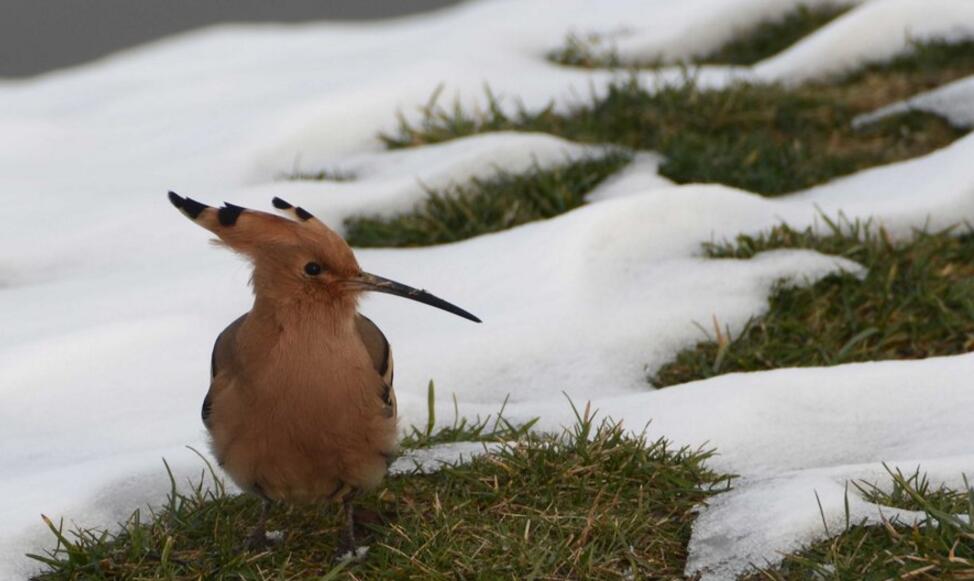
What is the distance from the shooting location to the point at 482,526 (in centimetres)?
362

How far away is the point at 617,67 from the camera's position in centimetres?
764

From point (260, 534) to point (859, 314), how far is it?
2.39 m

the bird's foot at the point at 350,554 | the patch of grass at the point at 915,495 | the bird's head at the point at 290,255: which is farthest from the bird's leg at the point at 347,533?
the patch of grass at the point at 915,495

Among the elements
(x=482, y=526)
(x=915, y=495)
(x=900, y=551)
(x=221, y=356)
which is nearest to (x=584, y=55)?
(x=221, y=356)

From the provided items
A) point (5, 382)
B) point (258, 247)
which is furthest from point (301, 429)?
point (5, 382)

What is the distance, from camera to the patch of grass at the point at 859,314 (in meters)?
4.78

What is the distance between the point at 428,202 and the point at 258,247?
91.2 inches

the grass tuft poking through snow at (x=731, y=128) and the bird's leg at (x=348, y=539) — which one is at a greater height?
the grass tuft poking through snow at (x=731, y=128)

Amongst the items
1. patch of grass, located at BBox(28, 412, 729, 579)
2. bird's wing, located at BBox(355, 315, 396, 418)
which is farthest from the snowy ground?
bird's wing, located at BBox(355, 315, 396, 418)

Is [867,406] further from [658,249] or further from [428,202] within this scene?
[428,202]

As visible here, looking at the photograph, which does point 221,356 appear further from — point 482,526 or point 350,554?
point 482,526

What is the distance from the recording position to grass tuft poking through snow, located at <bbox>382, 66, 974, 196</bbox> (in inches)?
245

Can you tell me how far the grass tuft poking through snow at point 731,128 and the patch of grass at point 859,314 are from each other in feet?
3.11

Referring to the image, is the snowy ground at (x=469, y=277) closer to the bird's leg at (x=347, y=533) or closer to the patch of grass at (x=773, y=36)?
the patch of grass at (x=773, y=36)
